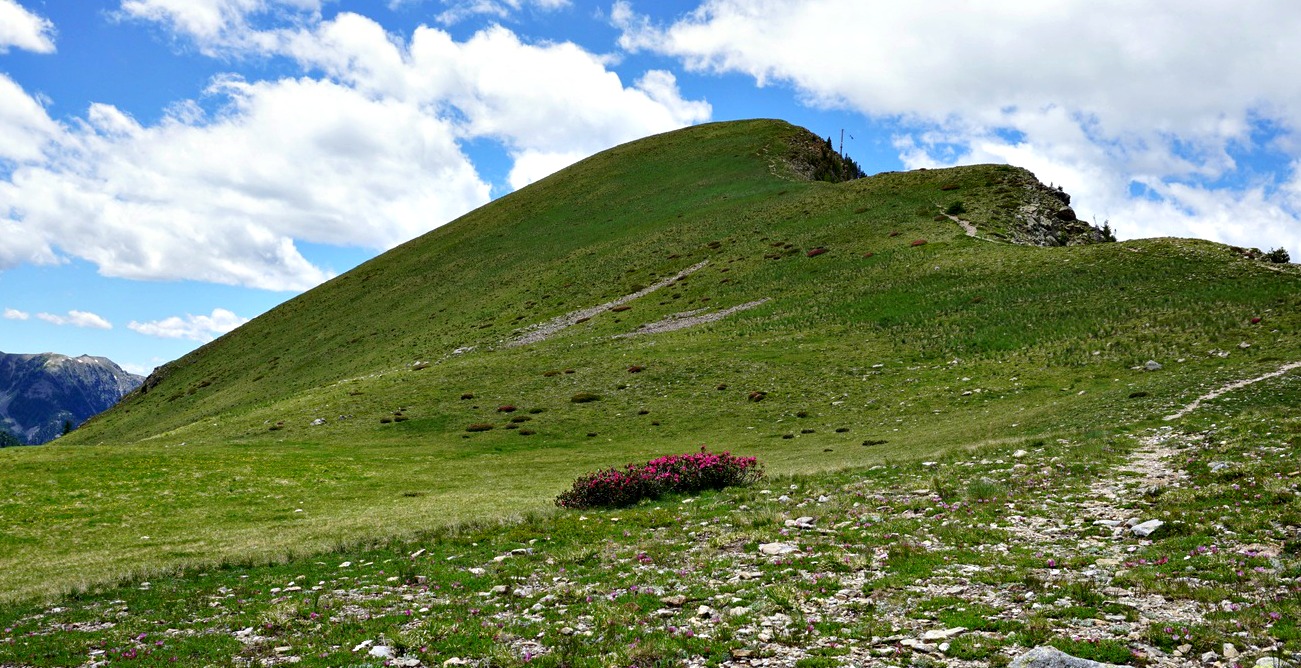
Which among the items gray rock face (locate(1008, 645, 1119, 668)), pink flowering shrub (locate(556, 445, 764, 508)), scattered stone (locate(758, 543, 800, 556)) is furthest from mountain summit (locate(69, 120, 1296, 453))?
gray rock face (locate(1008, 645, 1119, 668))

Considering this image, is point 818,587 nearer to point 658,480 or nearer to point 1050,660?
point 1050,660

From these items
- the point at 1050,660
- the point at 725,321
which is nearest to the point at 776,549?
the point at 1050,660

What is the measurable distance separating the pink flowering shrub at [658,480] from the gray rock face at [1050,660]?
17.6 meters

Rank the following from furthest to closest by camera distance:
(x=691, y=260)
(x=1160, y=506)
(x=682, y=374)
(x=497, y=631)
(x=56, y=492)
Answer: (x=691, y=260) < (x=682, y=374) < (x=56, y=492) < (x=1160, y=506) < (x=497, y=631)

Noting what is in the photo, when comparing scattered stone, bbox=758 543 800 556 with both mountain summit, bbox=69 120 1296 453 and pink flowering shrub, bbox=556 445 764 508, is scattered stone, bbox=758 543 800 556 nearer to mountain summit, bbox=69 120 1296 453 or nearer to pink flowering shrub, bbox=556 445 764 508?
pink flowering shrub, bbox=556 445 764 508

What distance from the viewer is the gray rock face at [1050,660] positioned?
8711 mm

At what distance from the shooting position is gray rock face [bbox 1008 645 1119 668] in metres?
8.71

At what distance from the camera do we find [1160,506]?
53.4 feet

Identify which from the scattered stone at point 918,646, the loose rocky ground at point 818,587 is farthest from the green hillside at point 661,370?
the scattered stone at point 918,646

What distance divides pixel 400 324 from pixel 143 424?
36199 mm

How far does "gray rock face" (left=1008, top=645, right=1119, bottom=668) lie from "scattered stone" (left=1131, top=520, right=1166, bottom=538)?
7.22m

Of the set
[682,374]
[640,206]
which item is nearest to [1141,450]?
[682,374]

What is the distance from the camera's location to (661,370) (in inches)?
2302

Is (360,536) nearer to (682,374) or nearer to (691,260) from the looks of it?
(682,374)
